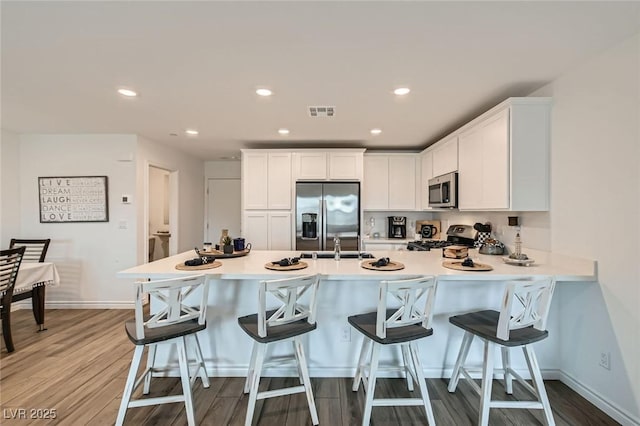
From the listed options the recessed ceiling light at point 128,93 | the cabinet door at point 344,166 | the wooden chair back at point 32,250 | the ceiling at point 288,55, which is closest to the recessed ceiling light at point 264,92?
the ceiling at point 288,55

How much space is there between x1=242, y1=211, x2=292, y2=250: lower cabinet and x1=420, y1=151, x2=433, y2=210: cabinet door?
80.3 inches

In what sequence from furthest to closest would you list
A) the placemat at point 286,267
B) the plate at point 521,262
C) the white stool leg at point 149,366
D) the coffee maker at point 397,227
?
the coffee maker at point 397,227
the plate at point 521,262
the placemat at point 286,267
the white stool leg at point 149,366

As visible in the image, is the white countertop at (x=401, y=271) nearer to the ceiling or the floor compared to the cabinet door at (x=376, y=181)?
nearer to the floor

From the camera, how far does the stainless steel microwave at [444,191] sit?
129 inches

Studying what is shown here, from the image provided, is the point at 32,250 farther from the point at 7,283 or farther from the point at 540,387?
the point at 540,387

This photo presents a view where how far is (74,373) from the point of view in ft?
7.74

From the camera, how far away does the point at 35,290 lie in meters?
3.11

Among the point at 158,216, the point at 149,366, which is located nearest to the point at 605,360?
the point at 149,366

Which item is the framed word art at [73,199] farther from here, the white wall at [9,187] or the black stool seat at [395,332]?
the black stool seat at [395,332]

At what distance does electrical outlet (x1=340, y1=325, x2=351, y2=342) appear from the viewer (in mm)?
2268

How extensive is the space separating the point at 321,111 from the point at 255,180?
1.73m

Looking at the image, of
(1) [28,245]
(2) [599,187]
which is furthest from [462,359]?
(1) [28,245]

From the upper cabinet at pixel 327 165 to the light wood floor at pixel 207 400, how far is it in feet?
8.87

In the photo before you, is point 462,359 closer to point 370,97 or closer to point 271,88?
point 370,97
